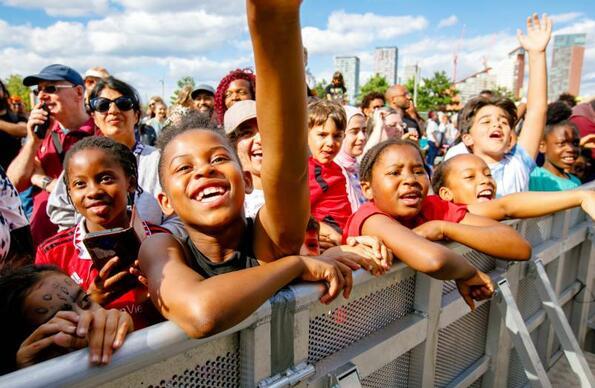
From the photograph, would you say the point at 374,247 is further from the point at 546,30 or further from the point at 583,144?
the point at 583,144

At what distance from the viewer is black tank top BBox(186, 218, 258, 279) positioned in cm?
137

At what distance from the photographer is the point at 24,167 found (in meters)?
2.90

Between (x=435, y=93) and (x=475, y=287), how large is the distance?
38.5 meters

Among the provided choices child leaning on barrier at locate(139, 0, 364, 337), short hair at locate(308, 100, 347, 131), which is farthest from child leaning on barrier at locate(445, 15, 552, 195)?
child leaning on barrier at locate(139, 0, 364, 337)

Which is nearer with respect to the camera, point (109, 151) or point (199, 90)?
point (109, 151)

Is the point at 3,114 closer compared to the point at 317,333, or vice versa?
the point at 317,333

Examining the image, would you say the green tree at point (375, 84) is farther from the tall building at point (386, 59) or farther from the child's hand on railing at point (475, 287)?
the tall building at point (386, 59)

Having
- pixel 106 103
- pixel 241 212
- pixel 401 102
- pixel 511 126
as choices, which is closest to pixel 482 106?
pixel 511 126

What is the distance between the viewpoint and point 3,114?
3.39m

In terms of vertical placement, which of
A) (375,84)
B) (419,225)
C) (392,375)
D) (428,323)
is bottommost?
(392,375)

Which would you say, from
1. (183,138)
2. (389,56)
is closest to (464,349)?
(183,138)

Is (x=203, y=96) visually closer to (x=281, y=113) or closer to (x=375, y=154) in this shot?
(x=375, y=154)

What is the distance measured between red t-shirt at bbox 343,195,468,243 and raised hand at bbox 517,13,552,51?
2.13m

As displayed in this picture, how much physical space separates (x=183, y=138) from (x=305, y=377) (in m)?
0.84
